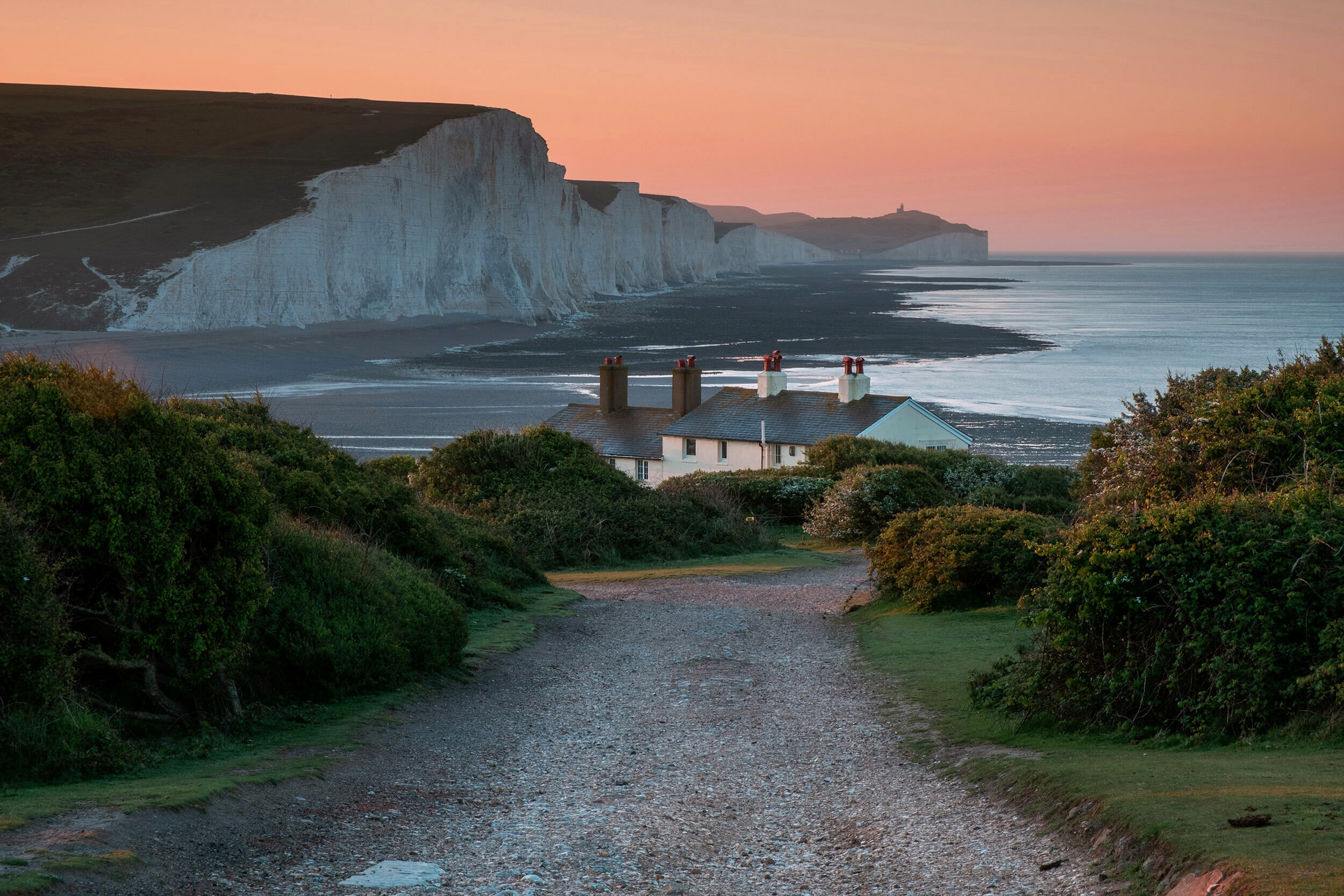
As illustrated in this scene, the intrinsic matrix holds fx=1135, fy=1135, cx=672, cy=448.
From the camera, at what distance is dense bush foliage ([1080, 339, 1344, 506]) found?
13.7 m

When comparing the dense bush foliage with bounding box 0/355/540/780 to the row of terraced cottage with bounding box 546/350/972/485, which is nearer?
the dense bush foliage with bounding box 0/355/540/780

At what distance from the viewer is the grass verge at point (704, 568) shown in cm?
2536

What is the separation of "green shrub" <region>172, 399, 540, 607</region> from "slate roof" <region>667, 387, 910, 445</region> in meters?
20.5

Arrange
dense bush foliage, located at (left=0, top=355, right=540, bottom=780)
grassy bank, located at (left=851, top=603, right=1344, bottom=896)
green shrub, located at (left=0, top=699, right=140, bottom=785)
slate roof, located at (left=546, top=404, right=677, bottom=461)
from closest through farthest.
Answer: grassy bank, located at (left=851, top=603, right=1344, bottom=896)
green shrub, located at (left=0, top=699, right=140, bottom=785)
dense bush foliage, located at (left=0, top=355, right=540, bottom=780)
slate roof, located at (left=546, top=404, right=677, bottom=461)

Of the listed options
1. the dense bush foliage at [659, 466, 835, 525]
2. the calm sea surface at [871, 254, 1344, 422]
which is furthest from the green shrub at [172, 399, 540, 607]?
the calm sea surface at [871, 254, 1344, 422]

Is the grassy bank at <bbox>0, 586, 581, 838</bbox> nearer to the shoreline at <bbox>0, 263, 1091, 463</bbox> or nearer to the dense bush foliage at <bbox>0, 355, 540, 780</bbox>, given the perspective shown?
the dense bush foliage at <bbox>0, 355, 540, 780</bbox>

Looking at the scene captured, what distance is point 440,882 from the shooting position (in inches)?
285

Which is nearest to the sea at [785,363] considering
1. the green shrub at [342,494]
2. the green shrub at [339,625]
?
the green shrub at [342,494]

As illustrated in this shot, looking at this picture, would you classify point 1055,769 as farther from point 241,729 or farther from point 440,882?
point 241,729

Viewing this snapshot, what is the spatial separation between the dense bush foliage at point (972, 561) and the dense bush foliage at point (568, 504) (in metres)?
10.8

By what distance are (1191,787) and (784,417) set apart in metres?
34.3

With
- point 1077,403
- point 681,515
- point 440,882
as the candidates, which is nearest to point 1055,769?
point 440,882

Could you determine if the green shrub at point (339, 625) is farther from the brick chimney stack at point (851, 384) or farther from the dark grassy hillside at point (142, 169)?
the dark grassy hillside at point (142, 169)

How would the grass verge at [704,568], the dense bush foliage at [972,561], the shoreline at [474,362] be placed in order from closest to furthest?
the dense bush foliage at [972,561], the grass verge at [704,568], the shoreline at [474,362]
